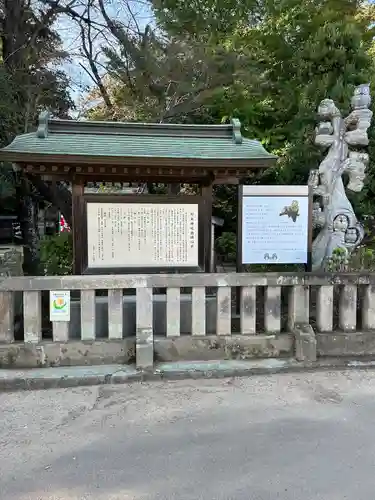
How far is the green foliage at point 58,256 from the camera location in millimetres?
6716

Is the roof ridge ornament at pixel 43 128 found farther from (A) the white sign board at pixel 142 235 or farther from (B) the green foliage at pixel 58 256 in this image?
(B) the green foliage at pixel 58 256

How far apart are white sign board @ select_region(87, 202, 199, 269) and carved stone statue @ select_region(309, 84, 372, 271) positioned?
8.26 ft

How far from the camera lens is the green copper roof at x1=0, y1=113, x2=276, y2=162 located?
483 centimetres

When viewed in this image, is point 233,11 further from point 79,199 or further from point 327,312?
point 327,312

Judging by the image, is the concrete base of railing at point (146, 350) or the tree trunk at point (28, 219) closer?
the concrete base of railing at point (146, 350)

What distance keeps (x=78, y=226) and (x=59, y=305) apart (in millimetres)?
1117

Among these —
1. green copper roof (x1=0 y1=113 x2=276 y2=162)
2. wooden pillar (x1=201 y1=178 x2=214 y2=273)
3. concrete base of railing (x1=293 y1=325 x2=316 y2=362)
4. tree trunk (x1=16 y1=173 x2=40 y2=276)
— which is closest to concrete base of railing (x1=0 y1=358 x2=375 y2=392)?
concrete base of railing (x1=293 y1=325 x2=316 y2=362)

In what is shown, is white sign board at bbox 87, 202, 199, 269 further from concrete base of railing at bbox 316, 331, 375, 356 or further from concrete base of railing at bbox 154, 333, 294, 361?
concrete base of railing at bbox 316, 331, 375, 356

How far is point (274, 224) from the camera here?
5227mm

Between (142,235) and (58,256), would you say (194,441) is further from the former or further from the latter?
(58,256)

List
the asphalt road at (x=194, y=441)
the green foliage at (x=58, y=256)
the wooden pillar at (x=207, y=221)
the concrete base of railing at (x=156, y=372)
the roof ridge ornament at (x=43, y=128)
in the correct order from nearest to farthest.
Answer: the asphalt road at (x=194, y=441) < the concrete base of railing at (x=156, y=372) < the roof ridge ornament at (x=43, y=128) < the wooden pillar at (x=207, y=221) < the green foliage at (x=58, y=256)

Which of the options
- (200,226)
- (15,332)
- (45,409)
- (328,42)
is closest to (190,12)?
(328,42)

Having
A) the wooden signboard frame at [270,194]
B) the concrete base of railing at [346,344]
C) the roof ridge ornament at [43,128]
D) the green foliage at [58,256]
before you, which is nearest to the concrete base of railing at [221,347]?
the concrete base of railing at [346,344]

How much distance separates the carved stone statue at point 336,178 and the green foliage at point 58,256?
13.5 ft
